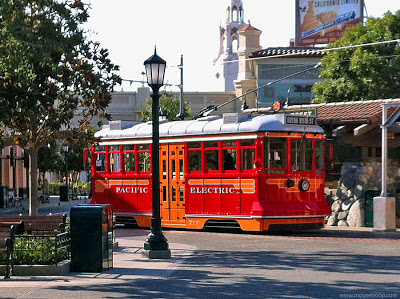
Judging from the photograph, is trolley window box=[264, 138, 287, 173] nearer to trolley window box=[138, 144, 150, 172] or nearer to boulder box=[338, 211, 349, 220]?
trolley window box=[138, 144, 150, 172]

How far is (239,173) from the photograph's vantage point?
80.3 ft

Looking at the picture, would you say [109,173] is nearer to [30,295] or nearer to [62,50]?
[62,50]

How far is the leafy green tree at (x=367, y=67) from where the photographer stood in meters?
46.8

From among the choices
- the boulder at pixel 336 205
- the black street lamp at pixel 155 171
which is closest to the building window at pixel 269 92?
the boulder at pixel 336 205

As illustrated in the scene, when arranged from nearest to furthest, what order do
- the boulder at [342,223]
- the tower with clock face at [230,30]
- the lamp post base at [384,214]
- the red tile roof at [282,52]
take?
the lamp post base at [384,214] → the boulder at [342,223] → the red tile roof at [282,52] → the tower with clock face at [230,30]

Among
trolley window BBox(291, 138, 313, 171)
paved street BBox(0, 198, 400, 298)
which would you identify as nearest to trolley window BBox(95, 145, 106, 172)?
paved street BBox(0, 198, 400, 298)

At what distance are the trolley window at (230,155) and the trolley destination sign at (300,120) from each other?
5.15 ft

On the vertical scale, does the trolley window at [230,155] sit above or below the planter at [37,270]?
above

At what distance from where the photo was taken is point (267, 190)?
78.8 feet

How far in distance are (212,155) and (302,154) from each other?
97.0 inches

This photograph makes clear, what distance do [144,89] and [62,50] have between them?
48478 mm

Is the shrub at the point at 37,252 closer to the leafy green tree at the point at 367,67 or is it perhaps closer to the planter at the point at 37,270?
the planter at the point at 37,270

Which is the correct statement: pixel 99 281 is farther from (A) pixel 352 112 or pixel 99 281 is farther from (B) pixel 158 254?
(A) pixel 352 112

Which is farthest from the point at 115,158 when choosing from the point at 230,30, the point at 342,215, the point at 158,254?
the point at 230,30
